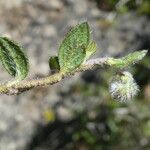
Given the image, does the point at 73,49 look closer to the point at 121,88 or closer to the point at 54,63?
the point at 54,63

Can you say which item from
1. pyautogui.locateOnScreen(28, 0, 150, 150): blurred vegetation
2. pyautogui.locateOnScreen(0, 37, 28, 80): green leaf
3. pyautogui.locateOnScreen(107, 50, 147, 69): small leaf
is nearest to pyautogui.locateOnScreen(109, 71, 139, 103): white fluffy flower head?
pyautogui.locateOnScreen(107, 50, 147, 69): small leaf

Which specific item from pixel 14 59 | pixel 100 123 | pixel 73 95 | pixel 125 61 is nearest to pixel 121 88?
pixel 125 61

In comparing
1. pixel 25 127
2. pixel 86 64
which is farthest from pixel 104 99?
pixel 86 64

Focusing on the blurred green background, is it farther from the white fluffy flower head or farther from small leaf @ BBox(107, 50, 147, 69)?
small leaf @ BBox(107, 50, 147, 69)

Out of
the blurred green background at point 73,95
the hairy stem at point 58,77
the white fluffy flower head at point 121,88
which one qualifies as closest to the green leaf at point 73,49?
the hairy stem at point 58,77

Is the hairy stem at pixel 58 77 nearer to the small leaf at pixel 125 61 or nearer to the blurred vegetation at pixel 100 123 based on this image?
the small leaf at pixel 125 61

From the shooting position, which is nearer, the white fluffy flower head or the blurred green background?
the white fluffy flower head
